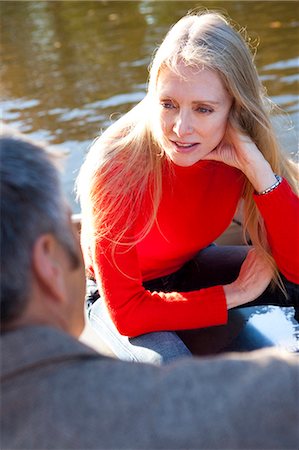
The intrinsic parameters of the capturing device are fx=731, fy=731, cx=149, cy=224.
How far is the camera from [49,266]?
3.25 ft

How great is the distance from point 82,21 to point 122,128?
7.16 meters

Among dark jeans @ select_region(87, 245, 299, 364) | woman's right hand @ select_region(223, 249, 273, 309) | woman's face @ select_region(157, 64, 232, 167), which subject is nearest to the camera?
woman's face @ select_region(157, 64, 232, 167)

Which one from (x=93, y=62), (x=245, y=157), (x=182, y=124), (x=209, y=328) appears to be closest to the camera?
(x=182, y=124)

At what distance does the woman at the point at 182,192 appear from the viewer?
2.00m

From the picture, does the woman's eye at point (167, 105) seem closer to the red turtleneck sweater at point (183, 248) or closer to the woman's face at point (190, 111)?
the woman's face at point (190, 111)

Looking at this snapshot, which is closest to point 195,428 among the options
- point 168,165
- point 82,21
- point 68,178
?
point 168,165

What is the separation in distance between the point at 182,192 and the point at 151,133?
0.21 meters

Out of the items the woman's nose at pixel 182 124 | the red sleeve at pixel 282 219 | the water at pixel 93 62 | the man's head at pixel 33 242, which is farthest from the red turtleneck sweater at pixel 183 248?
the water at pixel 93 62

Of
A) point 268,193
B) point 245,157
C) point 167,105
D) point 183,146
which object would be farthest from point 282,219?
point 167,105

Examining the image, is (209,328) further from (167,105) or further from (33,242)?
(33,242)

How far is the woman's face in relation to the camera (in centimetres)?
197

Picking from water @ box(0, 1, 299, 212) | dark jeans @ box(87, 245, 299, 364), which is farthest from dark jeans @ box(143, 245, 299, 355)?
water @ box(0, 1, 299, 212)

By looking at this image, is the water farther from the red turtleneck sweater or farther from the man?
the man

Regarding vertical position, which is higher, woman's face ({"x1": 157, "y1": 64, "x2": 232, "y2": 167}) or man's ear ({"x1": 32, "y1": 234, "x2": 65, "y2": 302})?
man's ear ({"x1": 32, "y1": 234, "x2": 65, "y2": 302})
